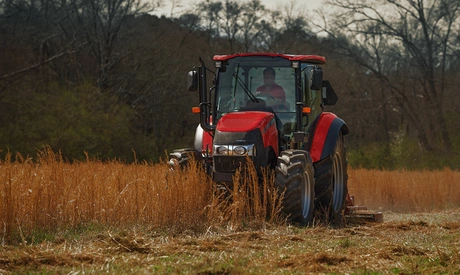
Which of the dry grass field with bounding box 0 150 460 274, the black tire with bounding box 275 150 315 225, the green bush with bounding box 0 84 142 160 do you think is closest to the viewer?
the dry grass field with bounding box 0 150 460 274

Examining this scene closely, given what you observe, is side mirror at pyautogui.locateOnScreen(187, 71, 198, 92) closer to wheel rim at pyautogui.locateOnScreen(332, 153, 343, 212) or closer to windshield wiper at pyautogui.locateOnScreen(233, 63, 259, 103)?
windshield wiper at pyautogui.locateOnScreen(233, 63, 259, 103)

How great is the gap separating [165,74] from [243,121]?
27.8 metres

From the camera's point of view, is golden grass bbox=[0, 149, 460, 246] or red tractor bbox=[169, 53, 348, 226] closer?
golden grass bbox=[0, 149, 460, 246]

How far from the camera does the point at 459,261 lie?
7.56 m

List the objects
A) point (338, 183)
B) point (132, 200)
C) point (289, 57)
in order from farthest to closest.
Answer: point (338, 183), point (289, 57), point (132, 200)

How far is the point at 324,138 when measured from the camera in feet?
40.4

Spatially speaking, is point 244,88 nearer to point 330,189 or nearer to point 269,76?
point 269,76

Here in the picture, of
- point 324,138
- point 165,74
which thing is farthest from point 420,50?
point 324,138

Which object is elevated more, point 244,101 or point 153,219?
point 244,101

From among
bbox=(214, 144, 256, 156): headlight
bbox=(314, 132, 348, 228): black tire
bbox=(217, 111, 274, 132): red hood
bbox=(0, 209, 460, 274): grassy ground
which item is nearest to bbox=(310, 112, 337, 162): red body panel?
bbox=(314, 132, 348, 228): black tire

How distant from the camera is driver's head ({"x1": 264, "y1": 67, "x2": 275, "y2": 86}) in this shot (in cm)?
1210

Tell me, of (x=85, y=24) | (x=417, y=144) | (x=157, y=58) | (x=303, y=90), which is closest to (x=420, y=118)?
(x=417, y=144)

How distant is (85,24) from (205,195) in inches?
1286

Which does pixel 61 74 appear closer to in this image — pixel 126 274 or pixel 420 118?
pixel 420 118
